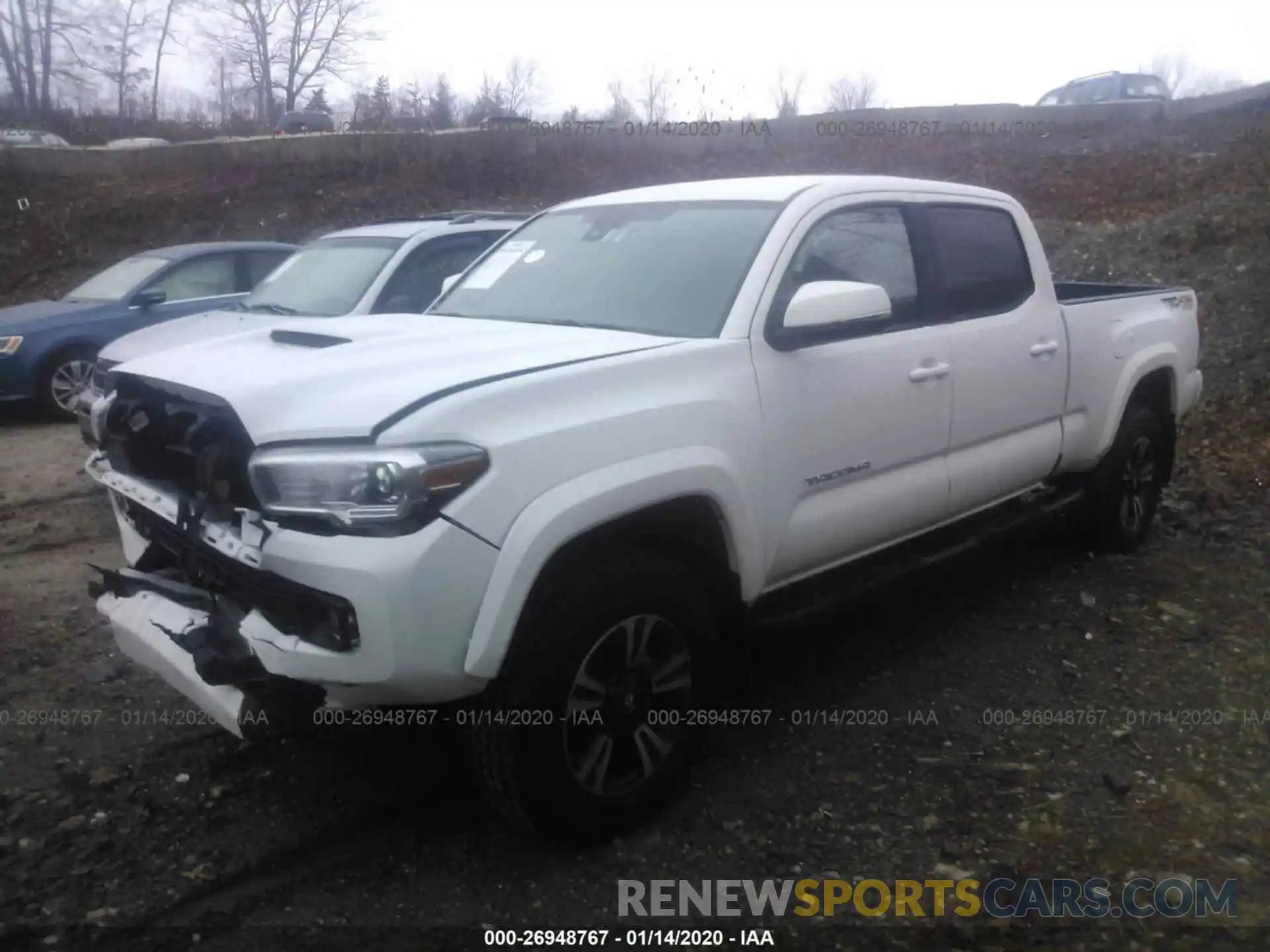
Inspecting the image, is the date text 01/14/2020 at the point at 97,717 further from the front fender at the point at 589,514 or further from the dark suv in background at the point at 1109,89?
the dark suv in background at the point at 1109,89

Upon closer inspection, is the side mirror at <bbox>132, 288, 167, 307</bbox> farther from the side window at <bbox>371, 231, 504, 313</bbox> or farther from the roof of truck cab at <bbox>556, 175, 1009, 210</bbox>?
the roof of truck cab at <bbox>556, 175, 1009, 210</bbox>

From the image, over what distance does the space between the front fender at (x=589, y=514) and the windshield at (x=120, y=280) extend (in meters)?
7.77

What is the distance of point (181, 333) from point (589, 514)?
5261mm

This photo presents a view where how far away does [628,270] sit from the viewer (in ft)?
12.5

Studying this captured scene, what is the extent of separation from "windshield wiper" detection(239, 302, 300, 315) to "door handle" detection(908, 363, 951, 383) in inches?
181

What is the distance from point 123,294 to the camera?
30.3 feet

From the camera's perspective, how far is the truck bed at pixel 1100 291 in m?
5.34

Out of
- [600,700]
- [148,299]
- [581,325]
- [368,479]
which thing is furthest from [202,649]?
[148,299]

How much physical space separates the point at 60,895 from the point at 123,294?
7.48 meters

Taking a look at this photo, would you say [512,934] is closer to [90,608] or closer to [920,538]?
[920,538]

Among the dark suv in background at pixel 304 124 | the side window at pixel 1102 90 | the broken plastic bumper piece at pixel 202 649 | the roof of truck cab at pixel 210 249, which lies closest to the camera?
the broken plastic bumper piece at pixel 202 649

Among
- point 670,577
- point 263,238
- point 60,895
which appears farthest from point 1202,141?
point 60,895

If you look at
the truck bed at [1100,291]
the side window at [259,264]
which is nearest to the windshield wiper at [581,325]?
the truck bed at [1100,291]

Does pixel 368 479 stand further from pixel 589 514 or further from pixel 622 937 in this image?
pixel 622 937
